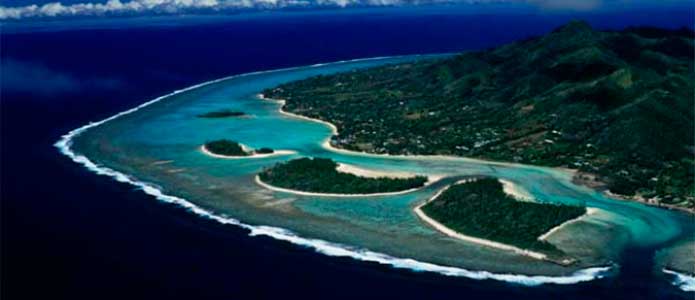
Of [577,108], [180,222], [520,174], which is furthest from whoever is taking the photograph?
[577,108]

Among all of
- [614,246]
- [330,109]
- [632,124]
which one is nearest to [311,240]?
[614,246]

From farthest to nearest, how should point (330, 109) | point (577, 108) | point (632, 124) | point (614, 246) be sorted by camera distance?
point (330, 109)
point (577, 108)
point (632, 124)
point (614, 246)

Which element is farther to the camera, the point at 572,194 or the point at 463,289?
the point at 572,194

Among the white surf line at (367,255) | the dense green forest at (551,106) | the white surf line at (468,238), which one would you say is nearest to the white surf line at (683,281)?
the white surf line at (367,255)

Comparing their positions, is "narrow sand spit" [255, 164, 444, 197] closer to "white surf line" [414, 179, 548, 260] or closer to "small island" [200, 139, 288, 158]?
"white surf line" [414, 179, 548, 260]

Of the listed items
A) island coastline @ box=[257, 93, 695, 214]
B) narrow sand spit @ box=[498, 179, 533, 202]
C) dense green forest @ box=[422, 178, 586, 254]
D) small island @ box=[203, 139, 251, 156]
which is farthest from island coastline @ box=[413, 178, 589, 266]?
small island @ box=[203, 139, 251, 156]

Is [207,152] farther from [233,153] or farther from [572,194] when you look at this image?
[572,194]
